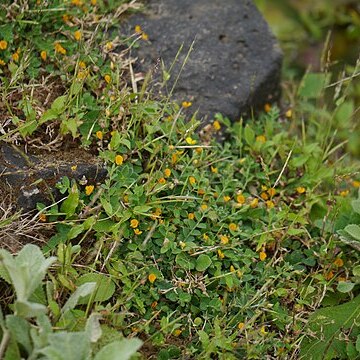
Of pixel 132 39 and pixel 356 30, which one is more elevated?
pixel 132 39

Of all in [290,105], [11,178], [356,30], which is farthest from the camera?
[356,30]

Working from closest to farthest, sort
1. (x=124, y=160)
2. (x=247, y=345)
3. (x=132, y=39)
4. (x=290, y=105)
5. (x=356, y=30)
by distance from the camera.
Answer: (x=247, y=345) < (x=124, y=160) < (x=132, y=39) < (x=290, y=105) < (x=356, y=30)

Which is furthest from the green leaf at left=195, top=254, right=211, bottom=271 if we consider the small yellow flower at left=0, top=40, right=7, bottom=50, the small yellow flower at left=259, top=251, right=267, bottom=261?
the small yellow flower at left=0, top=40, right=7, bottom=50

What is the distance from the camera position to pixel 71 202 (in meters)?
2.83

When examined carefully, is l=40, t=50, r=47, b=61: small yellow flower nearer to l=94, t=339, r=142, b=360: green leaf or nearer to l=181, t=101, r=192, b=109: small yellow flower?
l=181, t=101, r=192, b=109: small yellow flower

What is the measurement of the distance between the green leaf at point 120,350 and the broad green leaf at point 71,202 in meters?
0.73

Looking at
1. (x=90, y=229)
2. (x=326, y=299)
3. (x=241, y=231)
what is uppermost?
(x=90, y=229)

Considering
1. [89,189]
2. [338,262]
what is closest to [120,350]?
[89,189]

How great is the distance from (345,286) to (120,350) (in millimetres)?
1179

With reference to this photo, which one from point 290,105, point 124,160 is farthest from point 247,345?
point 290,105

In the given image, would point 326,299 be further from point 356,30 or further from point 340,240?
point 356,30

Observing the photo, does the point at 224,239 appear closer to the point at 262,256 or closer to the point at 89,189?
the point at 262,256

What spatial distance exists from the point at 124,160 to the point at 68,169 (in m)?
0.27

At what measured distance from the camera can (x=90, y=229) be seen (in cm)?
278
